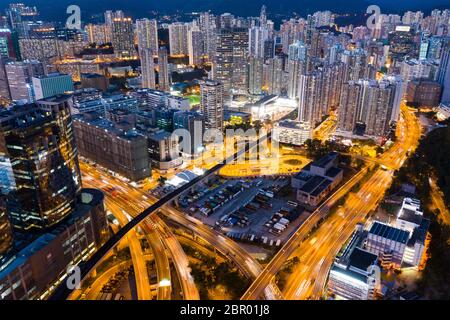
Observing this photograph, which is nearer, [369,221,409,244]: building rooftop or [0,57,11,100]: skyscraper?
[369,221,409,244]: building rooftop

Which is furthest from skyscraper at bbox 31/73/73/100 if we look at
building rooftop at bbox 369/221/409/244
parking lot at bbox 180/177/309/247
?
building rooftop at bbox 369/221/409/244

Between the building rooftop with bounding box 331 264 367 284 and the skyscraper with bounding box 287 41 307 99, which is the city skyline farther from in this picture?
the skyscraper with bounding box 287 41 307 99

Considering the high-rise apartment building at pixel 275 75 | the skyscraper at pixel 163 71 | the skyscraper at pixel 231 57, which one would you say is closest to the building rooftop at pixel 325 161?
the high-rise apartment building at pixel 275 75

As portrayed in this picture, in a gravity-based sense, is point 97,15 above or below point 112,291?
above

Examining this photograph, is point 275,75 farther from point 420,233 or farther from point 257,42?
point 420,233

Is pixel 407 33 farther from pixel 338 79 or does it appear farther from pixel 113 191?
pixel 113 191

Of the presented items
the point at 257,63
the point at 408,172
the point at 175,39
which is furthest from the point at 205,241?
the point at 175,39
